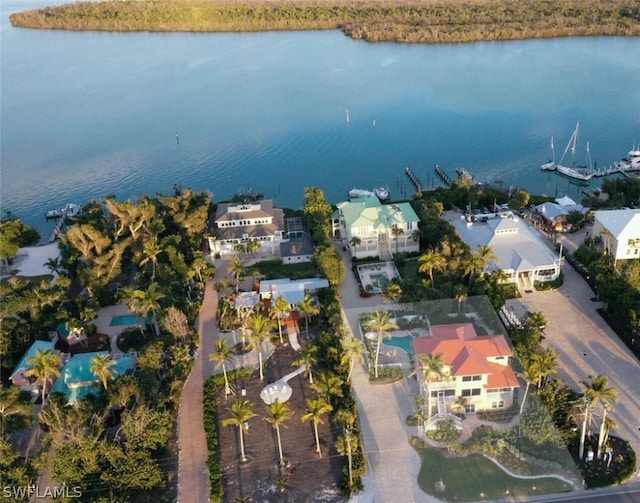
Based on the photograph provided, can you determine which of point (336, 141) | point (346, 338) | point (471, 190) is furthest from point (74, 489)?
point (336, 141)

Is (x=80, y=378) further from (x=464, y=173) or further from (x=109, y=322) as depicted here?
(x=464, y=173)

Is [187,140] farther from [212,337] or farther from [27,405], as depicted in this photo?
[27,405]

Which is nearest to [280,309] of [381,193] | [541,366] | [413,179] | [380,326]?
[380,326]

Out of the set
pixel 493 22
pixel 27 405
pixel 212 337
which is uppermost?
pixel 493 22

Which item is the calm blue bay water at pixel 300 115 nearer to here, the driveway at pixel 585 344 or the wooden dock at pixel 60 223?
the wooden dock at pixel 60 223

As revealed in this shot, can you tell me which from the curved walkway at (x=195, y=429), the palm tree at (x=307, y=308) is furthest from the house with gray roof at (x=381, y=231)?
the curved walkway at (x=195, y=429)

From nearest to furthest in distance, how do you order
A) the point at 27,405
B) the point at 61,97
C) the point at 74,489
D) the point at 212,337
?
the point at 74,489
the point at 27,405
the point at 212,337
the point at 61,97

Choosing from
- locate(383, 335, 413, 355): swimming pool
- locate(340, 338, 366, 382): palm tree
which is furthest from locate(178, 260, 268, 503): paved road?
locate(383, 335, 413, 355): swimming pool

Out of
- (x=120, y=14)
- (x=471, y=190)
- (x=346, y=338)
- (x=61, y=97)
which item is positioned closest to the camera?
(x=346, y=338)
